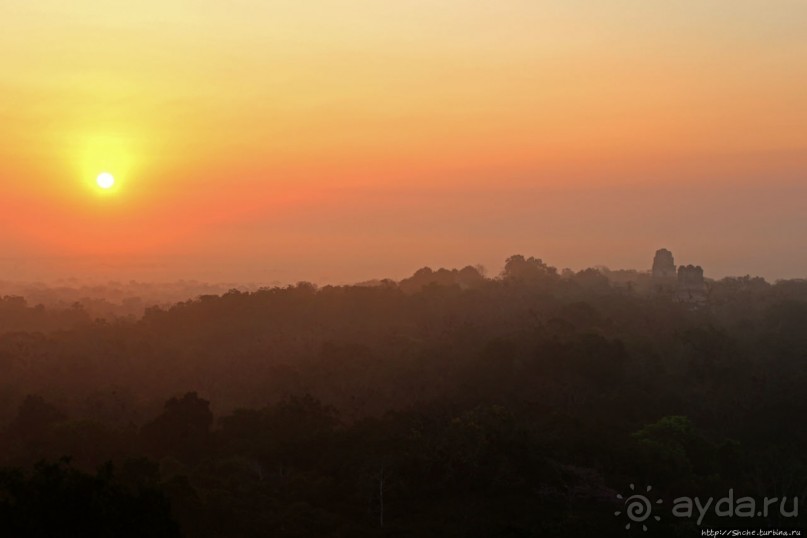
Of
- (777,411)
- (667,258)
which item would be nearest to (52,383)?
(777,411)

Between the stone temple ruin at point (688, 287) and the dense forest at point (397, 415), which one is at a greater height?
the stone temple ruin at point (688, 287)

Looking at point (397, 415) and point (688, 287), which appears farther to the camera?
point (688, 287)

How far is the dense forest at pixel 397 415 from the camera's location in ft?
99.7

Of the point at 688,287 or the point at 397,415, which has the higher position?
the point at 688,287

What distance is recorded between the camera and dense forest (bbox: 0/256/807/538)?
30.4 metres

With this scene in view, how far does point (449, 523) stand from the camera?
103ft

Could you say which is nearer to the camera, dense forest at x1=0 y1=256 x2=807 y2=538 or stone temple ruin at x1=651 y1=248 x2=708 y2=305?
dense forest at x1=0 y1=256 x2=807 y2=538

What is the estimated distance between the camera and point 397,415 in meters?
42.1

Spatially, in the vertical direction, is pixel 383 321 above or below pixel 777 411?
above

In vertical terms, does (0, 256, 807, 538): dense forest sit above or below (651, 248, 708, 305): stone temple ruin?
below

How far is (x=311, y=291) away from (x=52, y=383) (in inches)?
1284

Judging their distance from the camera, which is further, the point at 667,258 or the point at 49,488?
the point at 667,258

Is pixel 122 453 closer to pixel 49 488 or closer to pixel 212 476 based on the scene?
pixel 212 476

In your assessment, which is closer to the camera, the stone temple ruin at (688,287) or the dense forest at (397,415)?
the dense forest at (397,415)
